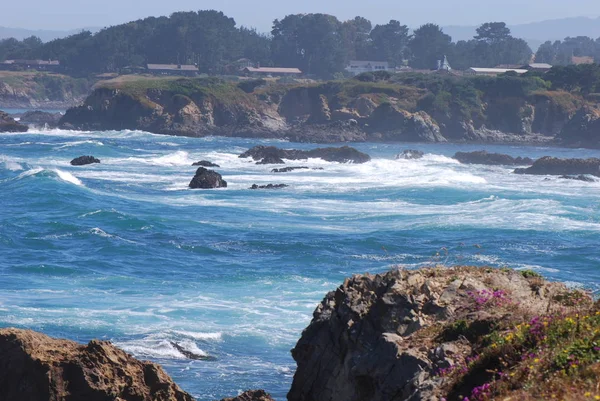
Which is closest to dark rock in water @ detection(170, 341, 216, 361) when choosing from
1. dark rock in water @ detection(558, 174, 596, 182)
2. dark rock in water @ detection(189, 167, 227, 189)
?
dark rock in water @ detection(189, 167, 227, 189)

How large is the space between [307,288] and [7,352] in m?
12.6

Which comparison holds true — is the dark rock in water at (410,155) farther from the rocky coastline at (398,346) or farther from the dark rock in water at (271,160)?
the rocky coastline at (398,346)

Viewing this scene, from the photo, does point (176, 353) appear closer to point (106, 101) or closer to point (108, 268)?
point (108, 268)

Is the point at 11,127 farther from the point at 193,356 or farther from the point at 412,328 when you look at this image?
the point at 412,328

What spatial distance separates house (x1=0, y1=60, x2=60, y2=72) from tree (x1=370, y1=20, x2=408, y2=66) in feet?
180

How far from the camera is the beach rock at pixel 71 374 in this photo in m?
11.1

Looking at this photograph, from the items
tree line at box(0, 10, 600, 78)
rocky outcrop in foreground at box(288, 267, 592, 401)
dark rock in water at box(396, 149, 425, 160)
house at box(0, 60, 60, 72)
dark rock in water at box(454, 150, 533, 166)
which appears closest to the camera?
rocky outcrop in foreground at box(288, 267, 592, 401)

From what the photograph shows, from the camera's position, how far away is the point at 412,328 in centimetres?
1063

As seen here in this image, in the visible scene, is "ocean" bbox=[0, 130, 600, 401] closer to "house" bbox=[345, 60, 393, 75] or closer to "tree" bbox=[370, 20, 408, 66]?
"house" bbox=[345, 60, 393, 75]

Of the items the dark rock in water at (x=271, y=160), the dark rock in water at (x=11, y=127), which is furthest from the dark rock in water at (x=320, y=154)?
the dark rock in water at (x=11, y=127)

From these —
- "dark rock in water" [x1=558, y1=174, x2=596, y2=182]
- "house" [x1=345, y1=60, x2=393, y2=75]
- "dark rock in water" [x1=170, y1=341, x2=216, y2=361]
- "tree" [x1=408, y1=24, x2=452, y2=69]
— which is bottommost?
"dark rock in water" [x1=558, y1=174, x2=596, y2=182]

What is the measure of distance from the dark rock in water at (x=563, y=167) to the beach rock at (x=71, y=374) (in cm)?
4979

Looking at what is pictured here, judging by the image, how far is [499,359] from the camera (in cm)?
921

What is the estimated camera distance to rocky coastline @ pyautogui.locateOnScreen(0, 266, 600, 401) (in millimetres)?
9320
